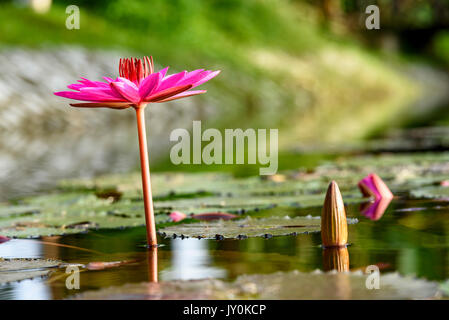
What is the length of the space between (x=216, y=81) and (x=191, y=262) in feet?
55.6

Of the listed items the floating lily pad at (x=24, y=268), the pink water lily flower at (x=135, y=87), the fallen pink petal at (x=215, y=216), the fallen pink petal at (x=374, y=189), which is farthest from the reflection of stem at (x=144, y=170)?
the fallen pink petal at (x=374, y=189)

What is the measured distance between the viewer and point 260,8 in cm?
2812

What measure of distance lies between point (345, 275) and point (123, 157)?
5963 mm

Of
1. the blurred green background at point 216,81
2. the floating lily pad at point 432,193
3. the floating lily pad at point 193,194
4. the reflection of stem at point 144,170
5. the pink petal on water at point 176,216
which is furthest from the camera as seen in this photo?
the blurred green background at point 216,81

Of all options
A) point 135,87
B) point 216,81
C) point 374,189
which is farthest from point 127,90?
point 216,81

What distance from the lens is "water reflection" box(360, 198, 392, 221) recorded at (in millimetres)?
3046

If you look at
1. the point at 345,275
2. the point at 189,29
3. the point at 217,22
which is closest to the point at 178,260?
the point at 345,275

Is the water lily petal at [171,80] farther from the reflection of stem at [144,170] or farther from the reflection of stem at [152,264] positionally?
the reflection of stem at [152,264]

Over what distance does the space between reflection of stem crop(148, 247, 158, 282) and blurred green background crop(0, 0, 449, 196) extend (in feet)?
9.08

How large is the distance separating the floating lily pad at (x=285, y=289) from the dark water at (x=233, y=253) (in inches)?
4.8

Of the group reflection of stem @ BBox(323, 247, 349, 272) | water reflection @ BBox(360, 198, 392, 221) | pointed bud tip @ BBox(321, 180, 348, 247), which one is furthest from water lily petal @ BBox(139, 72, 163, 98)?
water reflection @ BBox(360, 198, 392, 221)

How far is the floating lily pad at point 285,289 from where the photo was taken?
1.62m

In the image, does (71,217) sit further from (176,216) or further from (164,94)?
(164,94)

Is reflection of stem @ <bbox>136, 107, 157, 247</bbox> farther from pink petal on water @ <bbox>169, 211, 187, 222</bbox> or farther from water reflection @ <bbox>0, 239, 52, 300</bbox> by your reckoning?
pink petal on water @ <bbox>169, 211, 187, 222</bbox>
